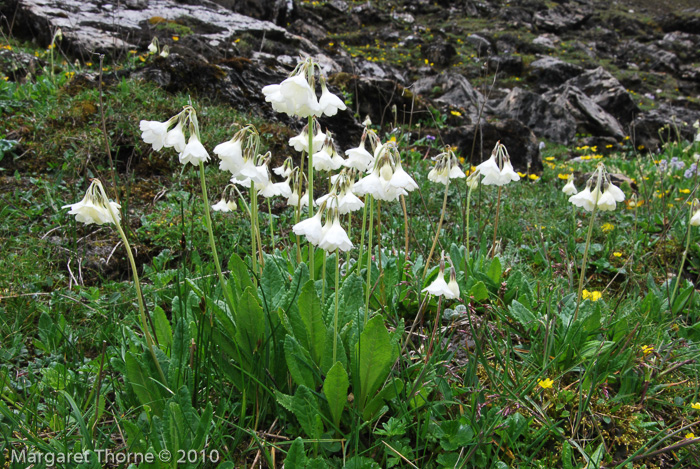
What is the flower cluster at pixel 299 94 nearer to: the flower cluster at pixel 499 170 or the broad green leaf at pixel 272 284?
the broad green leaf at pixel 272 284

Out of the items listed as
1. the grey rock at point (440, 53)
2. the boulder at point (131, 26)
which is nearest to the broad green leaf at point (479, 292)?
the boulder at point (131, 26)

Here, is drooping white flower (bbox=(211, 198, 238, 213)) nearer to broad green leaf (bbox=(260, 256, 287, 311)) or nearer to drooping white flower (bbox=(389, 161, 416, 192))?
broad green leaf (bbox=(260, 256, 287, 311))

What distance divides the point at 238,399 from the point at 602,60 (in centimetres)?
3601

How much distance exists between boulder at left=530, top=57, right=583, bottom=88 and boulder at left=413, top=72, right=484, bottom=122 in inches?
418

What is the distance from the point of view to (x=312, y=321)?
76.2 inches

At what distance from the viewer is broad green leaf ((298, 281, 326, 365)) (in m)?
1.87

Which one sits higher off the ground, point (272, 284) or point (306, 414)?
point (272, 284)

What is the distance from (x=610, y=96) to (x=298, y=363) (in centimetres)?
1921

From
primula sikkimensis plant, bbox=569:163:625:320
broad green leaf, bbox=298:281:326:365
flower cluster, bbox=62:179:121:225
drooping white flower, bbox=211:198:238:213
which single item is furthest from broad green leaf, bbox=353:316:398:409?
drooping white flower, bbox=211:198:238:213

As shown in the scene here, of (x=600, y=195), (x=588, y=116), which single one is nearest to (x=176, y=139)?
(x=600, y=195)

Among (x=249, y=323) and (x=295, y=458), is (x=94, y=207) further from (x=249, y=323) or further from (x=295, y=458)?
(x=295, y=458)

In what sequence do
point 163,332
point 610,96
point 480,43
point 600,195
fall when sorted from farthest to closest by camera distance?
point 480,43 → point 610,96 → point 600,195 → point 163,332

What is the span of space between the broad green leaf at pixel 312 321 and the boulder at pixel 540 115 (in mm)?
13533

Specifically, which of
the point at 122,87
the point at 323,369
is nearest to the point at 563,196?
the point at 323,369
